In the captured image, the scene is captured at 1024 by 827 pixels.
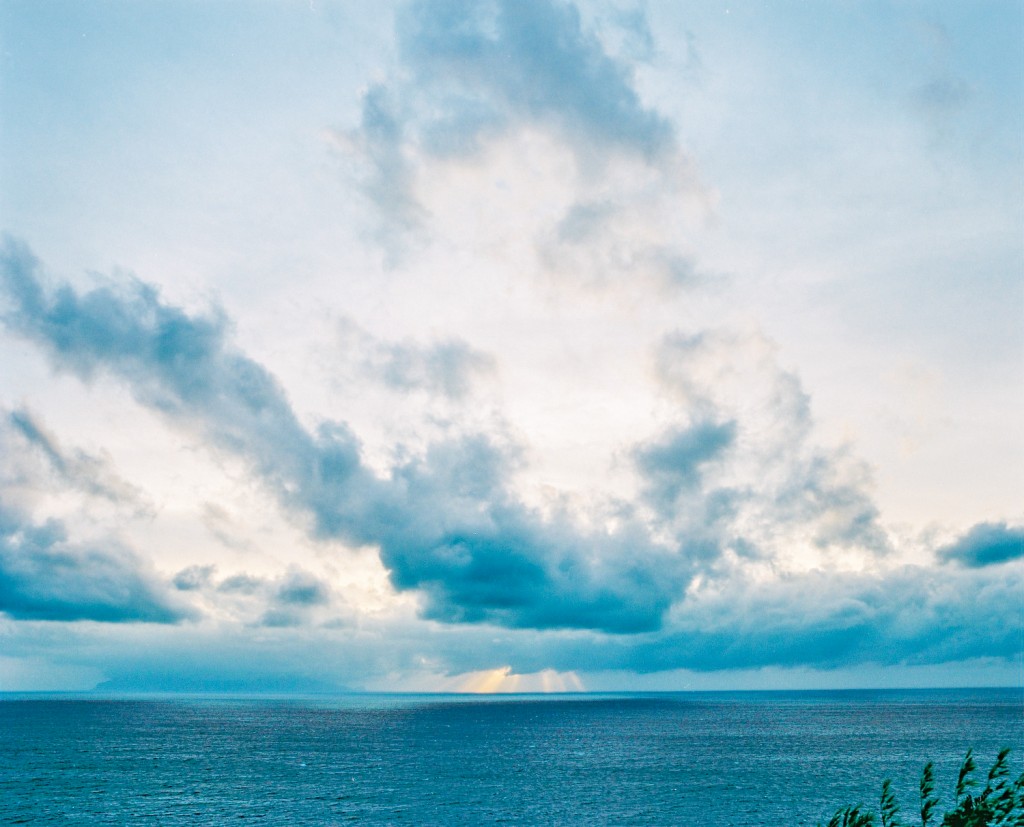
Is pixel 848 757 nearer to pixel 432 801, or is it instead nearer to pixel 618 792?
pixel 618 792

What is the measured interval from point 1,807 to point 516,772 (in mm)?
76807

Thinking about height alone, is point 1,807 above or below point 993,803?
below

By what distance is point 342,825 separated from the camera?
295ft

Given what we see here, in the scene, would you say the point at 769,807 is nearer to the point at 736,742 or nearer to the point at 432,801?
the point at 432,801

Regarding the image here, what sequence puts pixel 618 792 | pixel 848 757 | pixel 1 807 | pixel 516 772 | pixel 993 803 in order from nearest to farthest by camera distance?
pixel 993 803 → pixel 1 807 → pixel 618 792 → pixel 516 772 → pixel 848 757

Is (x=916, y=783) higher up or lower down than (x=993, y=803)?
lower down

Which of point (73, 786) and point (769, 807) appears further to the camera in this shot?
point (73, 786)

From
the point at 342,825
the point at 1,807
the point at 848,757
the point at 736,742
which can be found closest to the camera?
the point at 342,825

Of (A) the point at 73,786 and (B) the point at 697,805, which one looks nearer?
(B) the point at 697,805

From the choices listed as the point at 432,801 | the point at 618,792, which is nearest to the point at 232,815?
the point at 432,801

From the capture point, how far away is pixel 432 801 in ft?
349

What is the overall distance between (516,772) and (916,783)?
63.7 metres

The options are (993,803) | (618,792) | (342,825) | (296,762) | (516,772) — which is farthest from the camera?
(296,762)

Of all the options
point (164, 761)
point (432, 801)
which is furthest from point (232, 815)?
point (164, 761)
